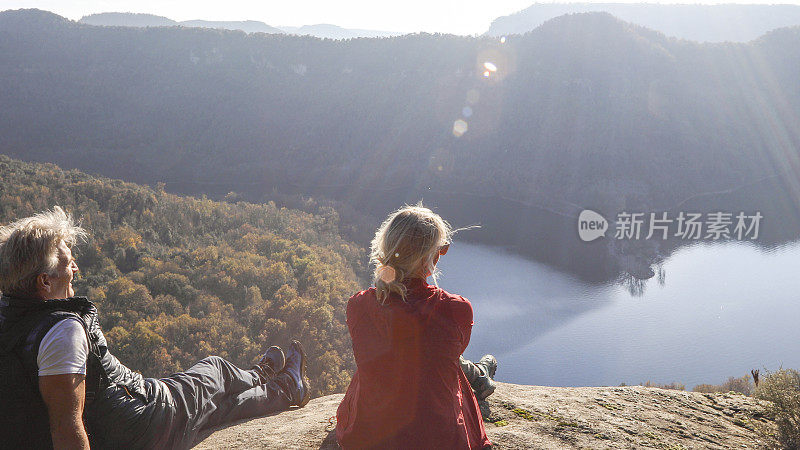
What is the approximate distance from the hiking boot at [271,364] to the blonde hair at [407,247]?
195cm

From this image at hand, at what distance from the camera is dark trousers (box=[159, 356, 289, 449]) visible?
2.73 metres

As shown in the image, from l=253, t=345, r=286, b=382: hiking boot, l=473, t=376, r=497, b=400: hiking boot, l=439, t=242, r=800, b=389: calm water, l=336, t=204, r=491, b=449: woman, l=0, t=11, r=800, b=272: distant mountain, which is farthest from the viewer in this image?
l=0, t=11, r=800, b=272: distant mountain

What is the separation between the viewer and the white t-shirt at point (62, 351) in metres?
1.82

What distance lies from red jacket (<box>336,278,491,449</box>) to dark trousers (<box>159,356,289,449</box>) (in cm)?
111

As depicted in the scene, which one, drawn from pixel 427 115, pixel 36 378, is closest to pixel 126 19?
pixel 427 115

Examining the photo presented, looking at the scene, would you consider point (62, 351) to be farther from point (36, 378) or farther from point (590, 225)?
point (590, 225)

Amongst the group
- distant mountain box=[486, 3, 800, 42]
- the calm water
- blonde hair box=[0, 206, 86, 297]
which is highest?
distant mountain box=[486, 3, 800, 42]

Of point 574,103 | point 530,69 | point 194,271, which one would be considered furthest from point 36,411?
point 530,69

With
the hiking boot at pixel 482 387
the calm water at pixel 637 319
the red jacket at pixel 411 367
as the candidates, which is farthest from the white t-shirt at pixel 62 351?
the calm water at pixel 637 319

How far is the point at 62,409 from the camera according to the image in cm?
183

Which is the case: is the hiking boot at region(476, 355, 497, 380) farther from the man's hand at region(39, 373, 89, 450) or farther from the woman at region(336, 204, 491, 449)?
the man's hand at region(39, 373, 89, 450)

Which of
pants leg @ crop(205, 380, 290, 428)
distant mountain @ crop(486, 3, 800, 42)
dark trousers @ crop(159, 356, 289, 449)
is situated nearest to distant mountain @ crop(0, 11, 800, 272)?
pants leg @ crop(205, 380, 290, 428)

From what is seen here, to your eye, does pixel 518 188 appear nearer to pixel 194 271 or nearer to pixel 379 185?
pixel 379 185

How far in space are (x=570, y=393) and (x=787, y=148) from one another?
94.9m
